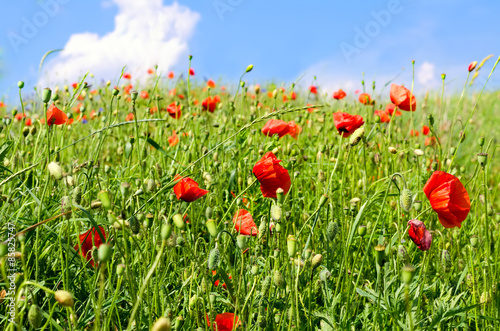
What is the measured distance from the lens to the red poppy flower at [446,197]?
1.24 m

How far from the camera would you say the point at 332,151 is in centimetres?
254

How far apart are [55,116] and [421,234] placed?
4.70 feet

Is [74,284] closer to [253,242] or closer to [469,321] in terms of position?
[253,242]

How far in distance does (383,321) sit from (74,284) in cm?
92

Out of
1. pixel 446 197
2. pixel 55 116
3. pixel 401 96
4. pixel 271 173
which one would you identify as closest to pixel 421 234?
pixel 446 197

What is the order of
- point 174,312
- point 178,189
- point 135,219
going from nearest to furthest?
1. point 135,219
2. point 174,312
3. point 178,189

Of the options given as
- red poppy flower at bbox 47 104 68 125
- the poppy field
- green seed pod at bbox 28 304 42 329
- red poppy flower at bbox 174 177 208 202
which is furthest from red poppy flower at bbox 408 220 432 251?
red poppy flower at bbox 47 104 68 125

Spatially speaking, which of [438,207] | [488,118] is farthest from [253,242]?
[488,118]

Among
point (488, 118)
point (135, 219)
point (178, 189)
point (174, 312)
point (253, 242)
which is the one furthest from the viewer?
point (488, 118)

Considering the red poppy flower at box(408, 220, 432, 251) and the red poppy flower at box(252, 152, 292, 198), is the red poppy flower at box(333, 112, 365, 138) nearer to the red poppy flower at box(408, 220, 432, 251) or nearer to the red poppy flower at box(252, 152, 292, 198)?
the red poppy flower at box(252, 152, 292, 198)

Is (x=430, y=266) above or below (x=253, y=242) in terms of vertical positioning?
below

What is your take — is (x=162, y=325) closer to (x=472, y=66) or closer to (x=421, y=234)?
(x=421, y=234)

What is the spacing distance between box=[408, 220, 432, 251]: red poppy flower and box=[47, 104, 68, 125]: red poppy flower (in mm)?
1368

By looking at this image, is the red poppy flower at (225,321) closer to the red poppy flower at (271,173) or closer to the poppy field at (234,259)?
the poppy field at (234,259)
